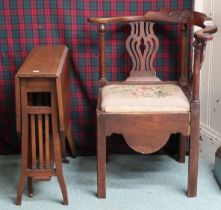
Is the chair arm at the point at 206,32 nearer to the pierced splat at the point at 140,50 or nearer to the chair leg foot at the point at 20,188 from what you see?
the pierced splat at the point at 140,50

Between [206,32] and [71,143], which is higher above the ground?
[206,32]

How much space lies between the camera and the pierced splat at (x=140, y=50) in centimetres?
236

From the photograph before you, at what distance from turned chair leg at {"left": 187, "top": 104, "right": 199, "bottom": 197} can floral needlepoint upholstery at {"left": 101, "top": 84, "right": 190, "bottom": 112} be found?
0.18ft

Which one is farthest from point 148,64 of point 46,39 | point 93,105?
point 46,39

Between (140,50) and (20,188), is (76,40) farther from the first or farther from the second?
(20,188)

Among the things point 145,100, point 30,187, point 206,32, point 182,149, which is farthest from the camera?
point 182,149

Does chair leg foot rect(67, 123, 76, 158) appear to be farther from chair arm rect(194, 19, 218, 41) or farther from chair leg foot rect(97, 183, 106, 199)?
chair arm rect(194, 19, 218, 41)

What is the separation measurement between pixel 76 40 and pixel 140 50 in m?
0.37

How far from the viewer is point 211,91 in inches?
98.5

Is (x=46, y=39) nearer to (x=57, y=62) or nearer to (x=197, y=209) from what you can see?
(x=57, y=62)

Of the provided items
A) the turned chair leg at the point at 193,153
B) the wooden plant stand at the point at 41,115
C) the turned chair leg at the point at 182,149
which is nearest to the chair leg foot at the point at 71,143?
the wooden plant stand at the point at 41,115

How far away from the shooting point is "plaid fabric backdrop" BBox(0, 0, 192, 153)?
241 centimetres

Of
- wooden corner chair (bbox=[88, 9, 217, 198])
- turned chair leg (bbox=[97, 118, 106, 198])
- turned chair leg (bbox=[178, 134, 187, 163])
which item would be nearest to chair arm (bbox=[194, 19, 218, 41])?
wooden corner chair (bbox=[88, 9, 217, 198])


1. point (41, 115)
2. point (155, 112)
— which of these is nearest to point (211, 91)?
point (155, 112)
